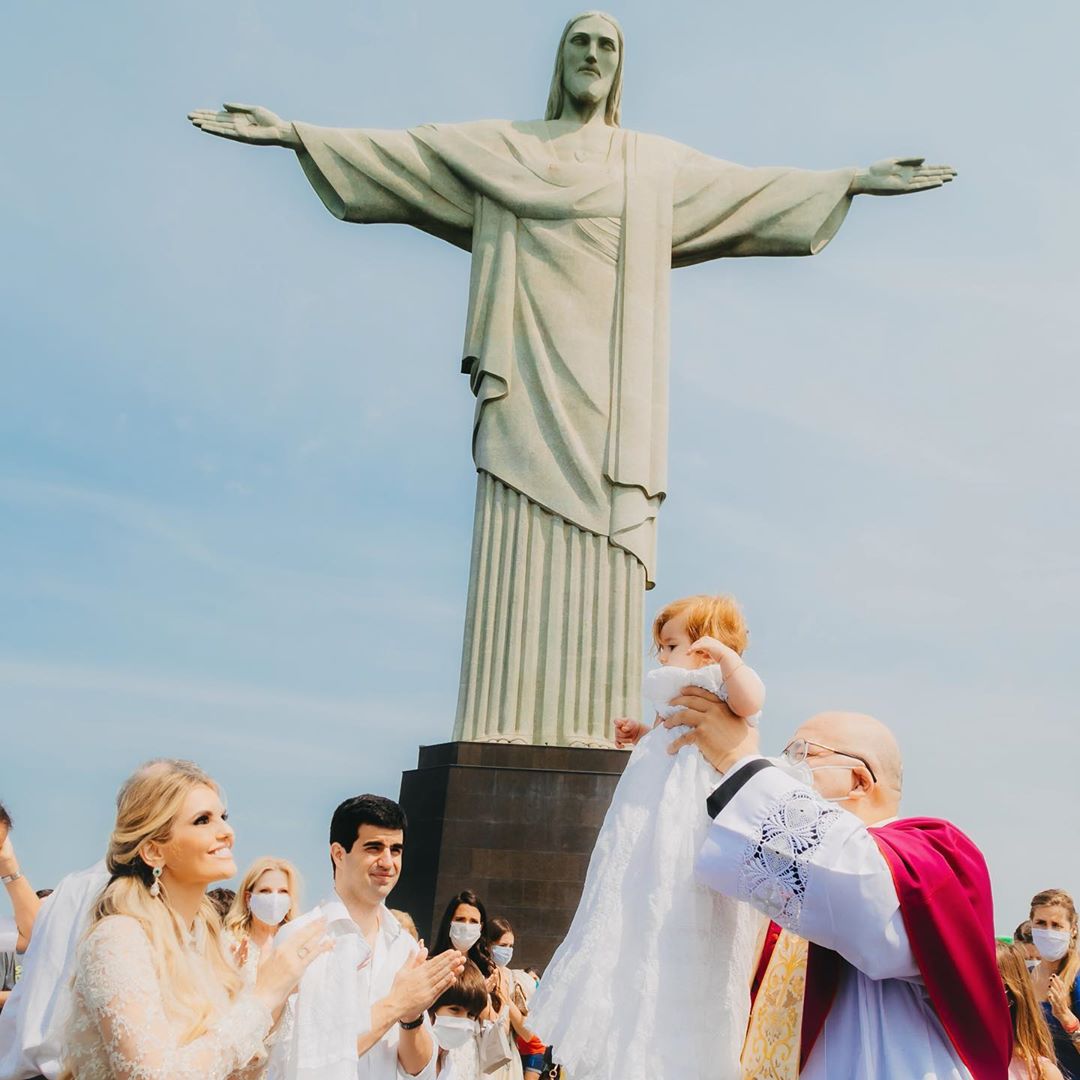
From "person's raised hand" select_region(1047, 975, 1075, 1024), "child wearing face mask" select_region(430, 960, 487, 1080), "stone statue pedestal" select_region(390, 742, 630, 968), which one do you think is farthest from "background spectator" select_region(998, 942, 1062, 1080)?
"stone statue pedestal" select_region(390, 742, 630, 968)

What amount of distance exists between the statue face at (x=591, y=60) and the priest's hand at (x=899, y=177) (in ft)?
7.07

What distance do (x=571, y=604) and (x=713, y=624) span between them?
6.53 m

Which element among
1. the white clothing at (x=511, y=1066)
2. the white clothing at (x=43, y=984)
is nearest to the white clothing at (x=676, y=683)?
the white clothing at (x=43, y=984)

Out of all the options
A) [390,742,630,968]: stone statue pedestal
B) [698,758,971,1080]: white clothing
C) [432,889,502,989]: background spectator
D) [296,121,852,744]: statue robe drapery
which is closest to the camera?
[698,758,971,1080]: white clothing

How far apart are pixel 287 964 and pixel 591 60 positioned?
359 inches

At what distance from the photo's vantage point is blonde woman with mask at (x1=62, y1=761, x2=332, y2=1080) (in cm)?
285

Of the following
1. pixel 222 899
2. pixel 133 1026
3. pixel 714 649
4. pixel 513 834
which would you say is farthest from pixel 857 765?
pixel 513 834

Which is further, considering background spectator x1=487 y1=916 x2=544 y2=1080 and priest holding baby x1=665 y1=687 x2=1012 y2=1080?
background spectator x1=487 y1=916 x2=544 y2=1080

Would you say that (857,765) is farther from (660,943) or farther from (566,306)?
(566,306)

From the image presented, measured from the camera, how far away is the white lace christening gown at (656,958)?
293cm

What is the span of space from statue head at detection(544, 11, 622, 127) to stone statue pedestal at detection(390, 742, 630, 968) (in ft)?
17.1

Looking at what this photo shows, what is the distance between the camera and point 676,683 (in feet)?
10.6

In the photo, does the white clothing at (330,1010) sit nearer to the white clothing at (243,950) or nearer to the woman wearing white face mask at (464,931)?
the white clothing at (243,950)

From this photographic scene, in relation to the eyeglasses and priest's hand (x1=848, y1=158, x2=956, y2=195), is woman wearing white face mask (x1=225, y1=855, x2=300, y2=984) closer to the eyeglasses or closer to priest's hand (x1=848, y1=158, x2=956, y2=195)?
the eyeglasses
